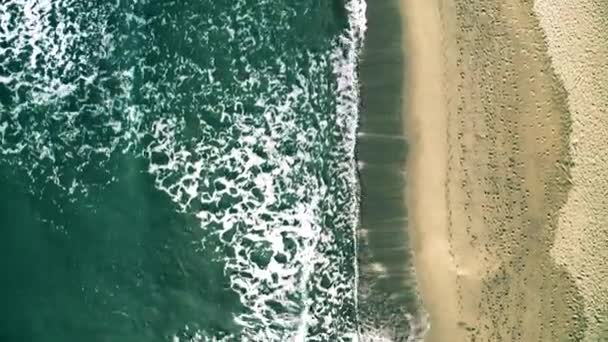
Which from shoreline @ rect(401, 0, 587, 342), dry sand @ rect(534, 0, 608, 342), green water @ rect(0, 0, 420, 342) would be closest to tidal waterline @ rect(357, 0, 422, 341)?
green water @ rect(0, 0, 420, 342)

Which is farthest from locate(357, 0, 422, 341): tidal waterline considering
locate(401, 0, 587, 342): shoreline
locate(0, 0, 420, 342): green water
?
locate(401, 0, 587, 342): shoreline

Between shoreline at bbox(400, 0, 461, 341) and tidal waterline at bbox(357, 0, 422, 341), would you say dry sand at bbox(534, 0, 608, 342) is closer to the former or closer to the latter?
shoreline at bbox(400, 0, 461, 341)

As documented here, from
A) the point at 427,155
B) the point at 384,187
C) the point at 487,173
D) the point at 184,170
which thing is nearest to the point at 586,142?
the point at 487,173

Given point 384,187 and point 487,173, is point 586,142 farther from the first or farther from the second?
point 384,187

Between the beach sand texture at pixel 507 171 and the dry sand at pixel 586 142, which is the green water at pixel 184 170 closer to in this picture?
the beach sand texture at pixel 507 171

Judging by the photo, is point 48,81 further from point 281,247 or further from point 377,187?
point 377,187

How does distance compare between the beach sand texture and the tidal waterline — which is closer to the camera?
the beach sand texture

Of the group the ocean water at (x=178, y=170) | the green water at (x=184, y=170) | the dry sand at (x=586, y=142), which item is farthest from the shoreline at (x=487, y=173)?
the ocean water at (x=178, y=170)
